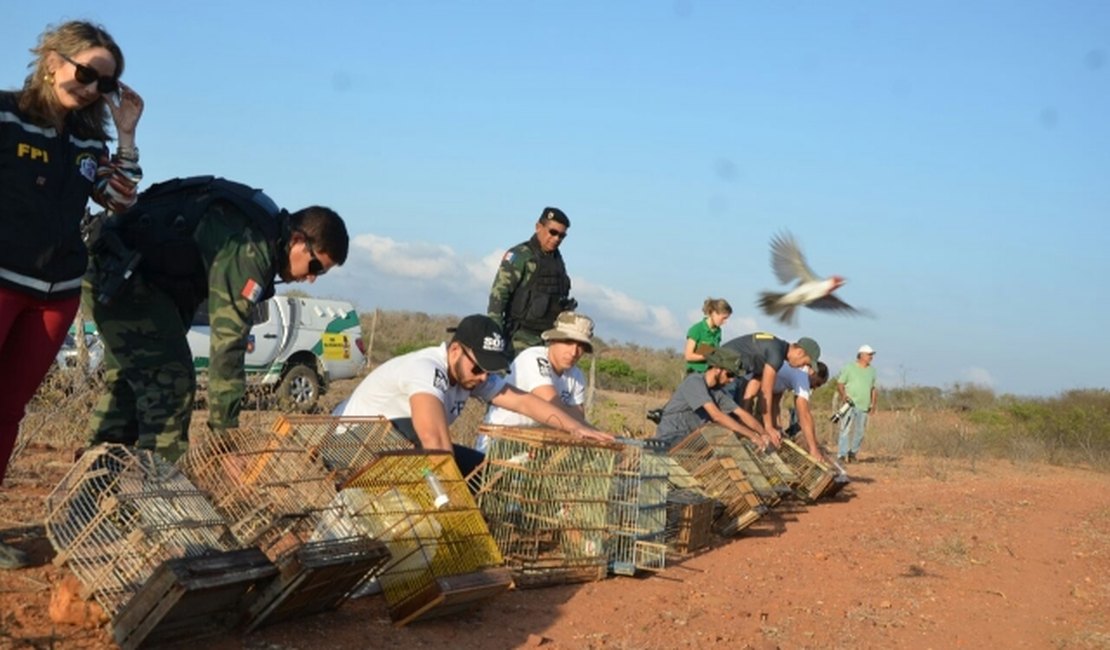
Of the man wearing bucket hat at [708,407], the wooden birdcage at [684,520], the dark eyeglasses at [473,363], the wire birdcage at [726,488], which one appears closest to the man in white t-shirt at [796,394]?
the man wearing bucket hat at [708,407]

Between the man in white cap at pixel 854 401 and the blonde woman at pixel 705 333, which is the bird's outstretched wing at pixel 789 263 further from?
the man in white cap at pixel 854 401

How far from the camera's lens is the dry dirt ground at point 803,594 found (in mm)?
5109

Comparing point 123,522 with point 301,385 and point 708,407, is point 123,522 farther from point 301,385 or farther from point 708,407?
point 301,385

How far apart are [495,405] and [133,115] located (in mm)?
2798

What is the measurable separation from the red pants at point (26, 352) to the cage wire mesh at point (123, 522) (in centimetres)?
46

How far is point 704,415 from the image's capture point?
10508 millimetres

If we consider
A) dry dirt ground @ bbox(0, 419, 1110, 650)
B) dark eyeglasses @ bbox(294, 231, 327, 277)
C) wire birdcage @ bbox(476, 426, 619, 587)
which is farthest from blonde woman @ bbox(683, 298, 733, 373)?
dark eyeglasses @ bbox(294, 231, 327, 277)

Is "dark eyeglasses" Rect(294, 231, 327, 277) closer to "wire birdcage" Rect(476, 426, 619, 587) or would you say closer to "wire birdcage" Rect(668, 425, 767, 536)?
"wire birdcage" Rect(476, 426, 619, 587)

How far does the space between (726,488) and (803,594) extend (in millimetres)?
1825

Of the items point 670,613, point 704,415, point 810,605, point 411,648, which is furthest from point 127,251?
point 704,415

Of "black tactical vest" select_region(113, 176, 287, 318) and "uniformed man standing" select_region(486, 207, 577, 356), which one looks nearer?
"black tactical vest" select_region(113, 176, 287, 318)

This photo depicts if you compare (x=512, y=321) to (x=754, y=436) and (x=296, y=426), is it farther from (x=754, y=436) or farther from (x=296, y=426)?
(x=296, y=426)

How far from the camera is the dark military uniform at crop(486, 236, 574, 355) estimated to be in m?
9.31

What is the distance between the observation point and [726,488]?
9094mm
